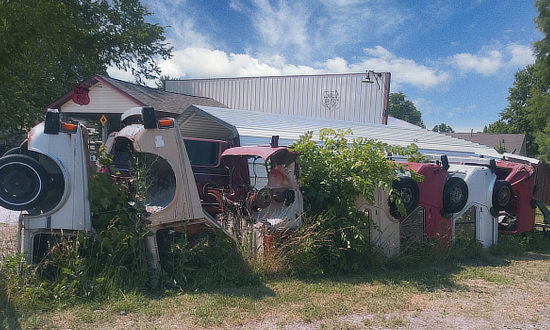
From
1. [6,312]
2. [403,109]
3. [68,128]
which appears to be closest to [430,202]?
[68,128]

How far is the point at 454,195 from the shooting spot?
296 inches

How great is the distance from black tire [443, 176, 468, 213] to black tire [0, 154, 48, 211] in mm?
6267

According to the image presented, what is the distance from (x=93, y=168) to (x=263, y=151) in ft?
7.59

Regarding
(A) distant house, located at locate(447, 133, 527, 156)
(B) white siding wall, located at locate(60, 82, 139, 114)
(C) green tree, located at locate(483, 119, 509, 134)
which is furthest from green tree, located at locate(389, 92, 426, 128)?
(B) white siding wall, located at locate(60, 82, 139, 114)

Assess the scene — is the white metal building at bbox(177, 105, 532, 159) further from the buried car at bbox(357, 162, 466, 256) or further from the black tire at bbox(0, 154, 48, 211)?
the black tire at bbox(0, 154, 48, 211)

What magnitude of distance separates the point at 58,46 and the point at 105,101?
769 centimetres

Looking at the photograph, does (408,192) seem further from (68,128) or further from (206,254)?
(68,128)

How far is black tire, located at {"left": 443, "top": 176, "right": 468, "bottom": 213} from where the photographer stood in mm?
7469

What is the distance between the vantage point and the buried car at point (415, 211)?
6621 mm

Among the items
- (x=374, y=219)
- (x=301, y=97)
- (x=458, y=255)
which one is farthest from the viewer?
(x=301, y=97)

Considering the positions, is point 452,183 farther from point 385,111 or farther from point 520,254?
point 385,111

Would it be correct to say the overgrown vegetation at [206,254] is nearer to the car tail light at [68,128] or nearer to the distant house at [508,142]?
the car tail light at [68,128]

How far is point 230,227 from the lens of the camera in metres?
6.09

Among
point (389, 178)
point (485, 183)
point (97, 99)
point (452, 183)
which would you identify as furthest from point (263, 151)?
point (97, 99)
